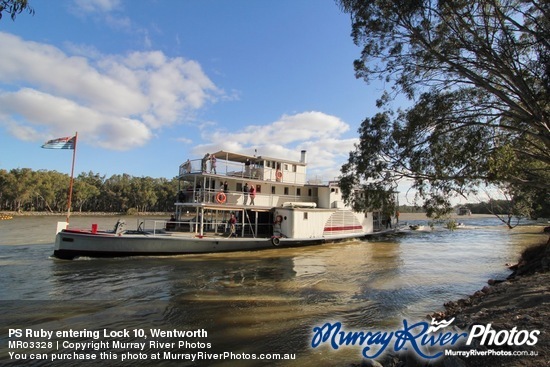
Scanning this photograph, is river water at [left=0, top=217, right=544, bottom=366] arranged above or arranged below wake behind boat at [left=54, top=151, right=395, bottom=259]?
below

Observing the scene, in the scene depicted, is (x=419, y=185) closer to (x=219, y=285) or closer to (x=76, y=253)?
(x=219, y=285)

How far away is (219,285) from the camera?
12312 millimetres

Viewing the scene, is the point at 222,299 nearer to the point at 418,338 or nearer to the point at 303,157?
the point at 418,338

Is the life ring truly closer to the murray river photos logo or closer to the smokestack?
the smokestack

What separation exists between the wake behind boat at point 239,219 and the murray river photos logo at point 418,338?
12546 mm

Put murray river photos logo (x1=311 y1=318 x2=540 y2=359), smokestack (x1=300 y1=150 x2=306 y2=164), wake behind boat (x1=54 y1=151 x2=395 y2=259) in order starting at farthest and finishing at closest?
1. smokestack (x1=300 y1=150 x2=306 y2=164)
2. wake behind boat (x1=54 y1=151 x2=395 y2=259)
3. murray river photos logo (x1=311 y1=318 x2=540 y2=359)

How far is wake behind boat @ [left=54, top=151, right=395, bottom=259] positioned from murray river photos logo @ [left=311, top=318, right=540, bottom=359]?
12546 mm

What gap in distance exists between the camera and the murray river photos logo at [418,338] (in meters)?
5.03

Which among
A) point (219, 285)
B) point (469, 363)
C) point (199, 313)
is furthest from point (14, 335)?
point (469, 363)

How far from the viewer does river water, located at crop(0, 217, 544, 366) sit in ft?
22.5

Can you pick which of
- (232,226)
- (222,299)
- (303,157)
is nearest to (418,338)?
(222,299)

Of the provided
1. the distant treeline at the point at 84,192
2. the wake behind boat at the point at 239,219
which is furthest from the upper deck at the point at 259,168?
the distant treeline at the point at 84,192

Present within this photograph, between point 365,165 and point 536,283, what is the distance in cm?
625

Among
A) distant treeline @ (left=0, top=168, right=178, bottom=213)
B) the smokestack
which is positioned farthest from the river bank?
distant treeline @ (left=0, top=168, right=178, bottom=213)
